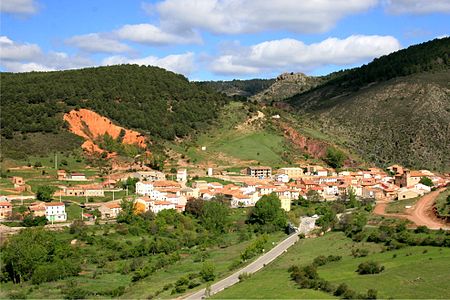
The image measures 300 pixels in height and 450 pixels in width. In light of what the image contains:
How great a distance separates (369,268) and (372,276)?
1.09 metres

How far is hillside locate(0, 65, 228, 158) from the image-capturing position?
94500 mm

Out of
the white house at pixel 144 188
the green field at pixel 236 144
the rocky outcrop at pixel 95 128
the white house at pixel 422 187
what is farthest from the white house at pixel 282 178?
the rocky outcrop at pixel 95 128

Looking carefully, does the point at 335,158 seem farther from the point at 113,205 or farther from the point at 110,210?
the point at 110,210

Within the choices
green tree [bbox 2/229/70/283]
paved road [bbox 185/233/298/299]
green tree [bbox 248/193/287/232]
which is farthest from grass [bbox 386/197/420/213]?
green tree [bbox 2/229/70/283]

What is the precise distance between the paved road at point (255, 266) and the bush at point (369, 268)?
25.2ft

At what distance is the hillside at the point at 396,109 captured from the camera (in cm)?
10862

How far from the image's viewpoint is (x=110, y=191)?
2795 inches

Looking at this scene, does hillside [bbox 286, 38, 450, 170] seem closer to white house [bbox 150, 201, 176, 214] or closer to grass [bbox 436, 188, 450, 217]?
grass [bbox 436, 188, 450, 217]

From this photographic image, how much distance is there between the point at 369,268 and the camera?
110 ft

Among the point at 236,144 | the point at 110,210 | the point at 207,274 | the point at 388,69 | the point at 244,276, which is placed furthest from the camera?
the point at 388,69

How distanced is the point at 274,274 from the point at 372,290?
31.4ft

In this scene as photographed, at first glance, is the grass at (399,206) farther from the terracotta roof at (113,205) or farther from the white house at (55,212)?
the white house at (55,212)

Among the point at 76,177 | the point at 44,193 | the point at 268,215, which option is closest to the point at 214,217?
the point at 268,215

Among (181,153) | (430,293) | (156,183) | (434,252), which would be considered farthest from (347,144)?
(430,293)
